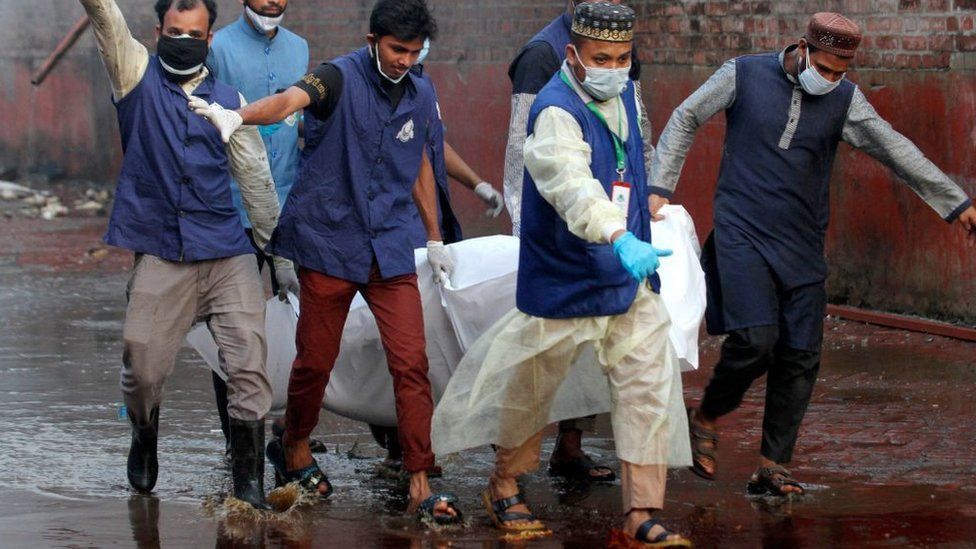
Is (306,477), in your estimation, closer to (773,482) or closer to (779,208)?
(773,482)

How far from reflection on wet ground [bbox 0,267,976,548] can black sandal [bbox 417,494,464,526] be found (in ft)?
0.17

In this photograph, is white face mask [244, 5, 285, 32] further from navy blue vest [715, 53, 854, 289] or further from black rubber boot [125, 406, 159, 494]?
navy blue vest [715, 53, 854, 289]

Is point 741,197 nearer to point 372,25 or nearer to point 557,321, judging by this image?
point 557,321

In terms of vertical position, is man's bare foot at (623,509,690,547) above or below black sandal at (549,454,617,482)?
above

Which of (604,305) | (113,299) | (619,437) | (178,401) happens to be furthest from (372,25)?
(113,299)

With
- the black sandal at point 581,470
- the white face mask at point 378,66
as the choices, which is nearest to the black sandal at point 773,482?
the black sandal at point 581,470

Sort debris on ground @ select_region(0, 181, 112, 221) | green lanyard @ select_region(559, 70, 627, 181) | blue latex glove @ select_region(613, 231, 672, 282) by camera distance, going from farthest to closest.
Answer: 1. debris on ground @ select_region(0, 181, 112, 221)
2. green lanyard @ select_region(559, 70, 627, 181)
3. blue latex glove @ select_region(613, 231, 672, 282)

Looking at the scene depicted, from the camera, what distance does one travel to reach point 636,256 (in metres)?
4.68

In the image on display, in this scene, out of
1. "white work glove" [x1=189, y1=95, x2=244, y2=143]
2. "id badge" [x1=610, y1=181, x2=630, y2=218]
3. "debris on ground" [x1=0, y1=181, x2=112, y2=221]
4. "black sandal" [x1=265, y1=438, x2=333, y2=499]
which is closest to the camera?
"white work glove" [x1=189, y1=95, x2=244, y2=143]

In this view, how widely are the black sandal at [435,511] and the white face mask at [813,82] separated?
195 cm

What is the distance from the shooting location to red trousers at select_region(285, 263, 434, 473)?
568 centimetres

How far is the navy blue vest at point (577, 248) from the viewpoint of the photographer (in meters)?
5.22

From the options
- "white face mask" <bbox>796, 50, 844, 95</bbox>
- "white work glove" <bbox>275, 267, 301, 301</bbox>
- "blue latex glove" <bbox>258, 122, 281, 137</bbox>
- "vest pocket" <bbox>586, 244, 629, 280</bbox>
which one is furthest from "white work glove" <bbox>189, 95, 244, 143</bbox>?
"white face mask" <bbox>796, 50, 844, 95</bbox>

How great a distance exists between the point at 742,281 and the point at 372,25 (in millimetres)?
1616
